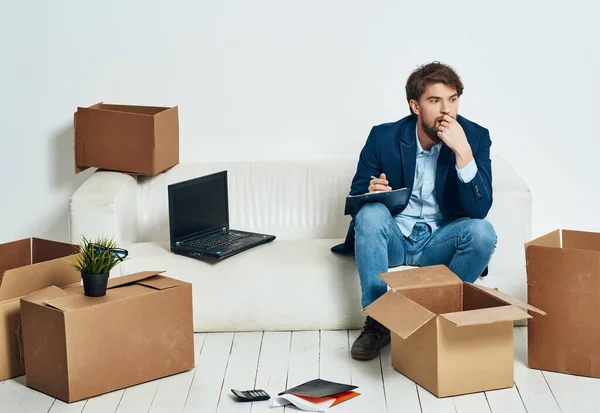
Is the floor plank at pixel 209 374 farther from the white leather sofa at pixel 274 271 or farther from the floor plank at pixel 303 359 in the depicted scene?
the floor plank at pixel 303 359

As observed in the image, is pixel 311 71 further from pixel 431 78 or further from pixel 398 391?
pixel 398 391

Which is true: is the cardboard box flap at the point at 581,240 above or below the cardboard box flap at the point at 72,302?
above

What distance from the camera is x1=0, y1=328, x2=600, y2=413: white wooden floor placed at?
2.83 meters

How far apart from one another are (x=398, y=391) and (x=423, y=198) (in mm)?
853

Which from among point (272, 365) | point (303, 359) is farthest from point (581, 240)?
point (272, 365)

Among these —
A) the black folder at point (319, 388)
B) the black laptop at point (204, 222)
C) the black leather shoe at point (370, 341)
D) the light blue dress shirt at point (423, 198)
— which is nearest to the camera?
the black folder at point (319, 388)

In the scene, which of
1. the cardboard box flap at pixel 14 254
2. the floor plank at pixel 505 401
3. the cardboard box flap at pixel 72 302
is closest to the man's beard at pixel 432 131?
the floor plank at pixel 505 401

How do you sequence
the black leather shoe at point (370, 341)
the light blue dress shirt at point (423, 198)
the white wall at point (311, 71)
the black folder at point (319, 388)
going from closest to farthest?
the black folder at point (319, 388)
the black leather shoe at point (370, 341)
the light blue dress shirt at point (423, 198)
the white wall at point (311, 71)

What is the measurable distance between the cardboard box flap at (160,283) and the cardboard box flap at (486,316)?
2.99ft

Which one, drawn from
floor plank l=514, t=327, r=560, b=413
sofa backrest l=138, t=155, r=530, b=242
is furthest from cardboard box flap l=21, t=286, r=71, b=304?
floor plank l=514, t=327, r=560, b=413

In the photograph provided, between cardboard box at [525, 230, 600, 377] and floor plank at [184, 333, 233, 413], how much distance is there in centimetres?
107

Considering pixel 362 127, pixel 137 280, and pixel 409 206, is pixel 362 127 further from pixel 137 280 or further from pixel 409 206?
pixel 137 280

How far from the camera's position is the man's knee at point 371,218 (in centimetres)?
327

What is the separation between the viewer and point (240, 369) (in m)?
3.16
